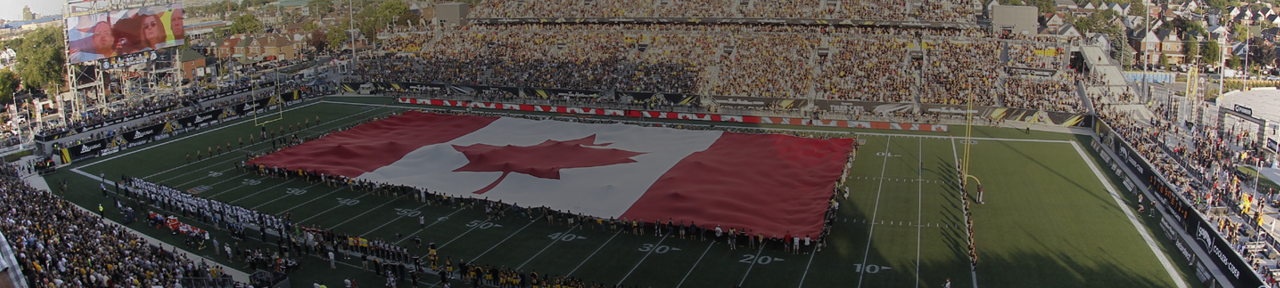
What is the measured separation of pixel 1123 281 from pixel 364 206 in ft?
88.4

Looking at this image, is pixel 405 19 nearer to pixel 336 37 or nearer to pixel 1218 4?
pixel 336 37

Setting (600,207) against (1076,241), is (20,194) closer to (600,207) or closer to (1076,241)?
(600,207)

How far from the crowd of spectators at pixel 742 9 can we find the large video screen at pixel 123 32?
26792 millimetres

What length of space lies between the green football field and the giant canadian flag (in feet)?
4.24

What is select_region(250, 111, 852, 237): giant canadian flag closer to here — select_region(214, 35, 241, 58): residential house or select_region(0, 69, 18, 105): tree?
select_region(0, 69, 18, 105): tree

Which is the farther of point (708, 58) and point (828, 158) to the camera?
point (708, 58)

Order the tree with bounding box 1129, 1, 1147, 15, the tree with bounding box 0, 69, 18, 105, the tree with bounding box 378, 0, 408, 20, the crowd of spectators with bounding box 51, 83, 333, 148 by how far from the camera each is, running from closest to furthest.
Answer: the crowd of spectators with bounding box 51, 83, 333, 148, the tree with bounding box 0, 69, 18, 105, the tree with bounding box 378, 0, 408, 20, the tree with bounding box 1129, 1, 1147, 15

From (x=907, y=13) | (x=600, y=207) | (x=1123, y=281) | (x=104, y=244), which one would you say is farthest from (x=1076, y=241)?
(x=907, y=13)

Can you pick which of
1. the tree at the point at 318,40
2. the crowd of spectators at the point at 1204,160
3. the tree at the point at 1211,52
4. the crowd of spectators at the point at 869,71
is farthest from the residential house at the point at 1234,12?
the tree at the point at 318,40

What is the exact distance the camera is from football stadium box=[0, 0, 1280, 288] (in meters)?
24.7

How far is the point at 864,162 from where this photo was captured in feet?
Result: 126

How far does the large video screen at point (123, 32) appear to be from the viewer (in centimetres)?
4681

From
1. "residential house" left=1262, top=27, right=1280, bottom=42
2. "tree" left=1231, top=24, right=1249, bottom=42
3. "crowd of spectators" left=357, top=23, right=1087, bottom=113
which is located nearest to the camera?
"crowd of spectators" left=357, top=23, right=1087, bottom=113

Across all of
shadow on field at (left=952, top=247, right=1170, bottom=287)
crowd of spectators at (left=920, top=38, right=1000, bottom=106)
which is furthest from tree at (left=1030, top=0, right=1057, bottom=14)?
shadow on field at (left=952, top=247, right=1170, bottom=287)
